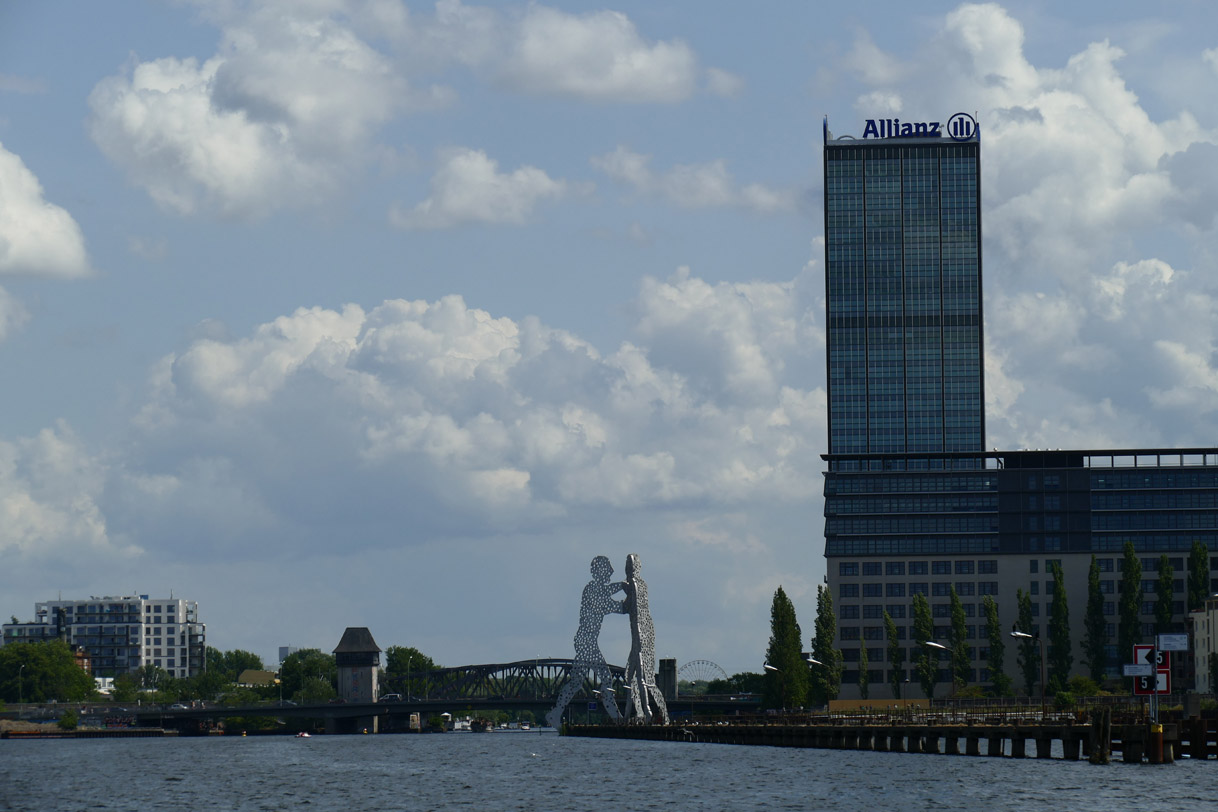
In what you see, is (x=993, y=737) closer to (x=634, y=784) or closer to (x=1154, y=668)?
(x=1154, y=668)

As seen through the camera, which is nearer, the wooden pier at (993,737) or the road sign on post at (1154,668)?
the road sign on post at (1154,668)

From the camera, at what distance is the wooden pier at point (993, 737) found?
103750 millimetres

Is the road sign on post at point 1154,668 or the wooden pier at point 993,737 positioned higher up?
the road sign on post at point 1154,668

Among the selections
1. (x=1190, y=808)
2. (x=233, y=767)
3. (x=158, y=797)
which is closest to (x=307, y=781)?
(x=158, y=797)

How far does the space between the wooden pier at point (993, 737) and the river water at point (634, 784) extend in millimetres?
1538

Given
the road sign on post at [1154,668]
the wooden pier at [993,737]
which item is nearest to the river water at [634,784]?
the wooden pier at [993,737]

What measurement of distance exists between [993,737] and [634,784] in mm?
27708

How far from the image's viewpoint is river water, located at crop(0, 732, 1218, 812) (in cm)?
8850

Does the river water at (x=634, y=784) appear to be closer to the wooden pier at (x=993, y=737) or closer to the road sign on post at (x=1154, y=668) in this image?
the wooden pier at (x=993, y=737)

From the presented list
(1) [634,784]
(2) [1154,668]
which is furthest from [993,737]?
(1) [634,784]

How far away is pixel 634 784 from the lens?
11075 cm

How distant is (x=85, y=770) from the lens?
15150cm

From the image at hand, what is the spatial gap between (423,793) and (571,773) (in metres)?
23.1

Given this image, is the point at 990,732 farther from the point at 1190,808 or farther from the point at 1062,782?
the point at 1190,808
